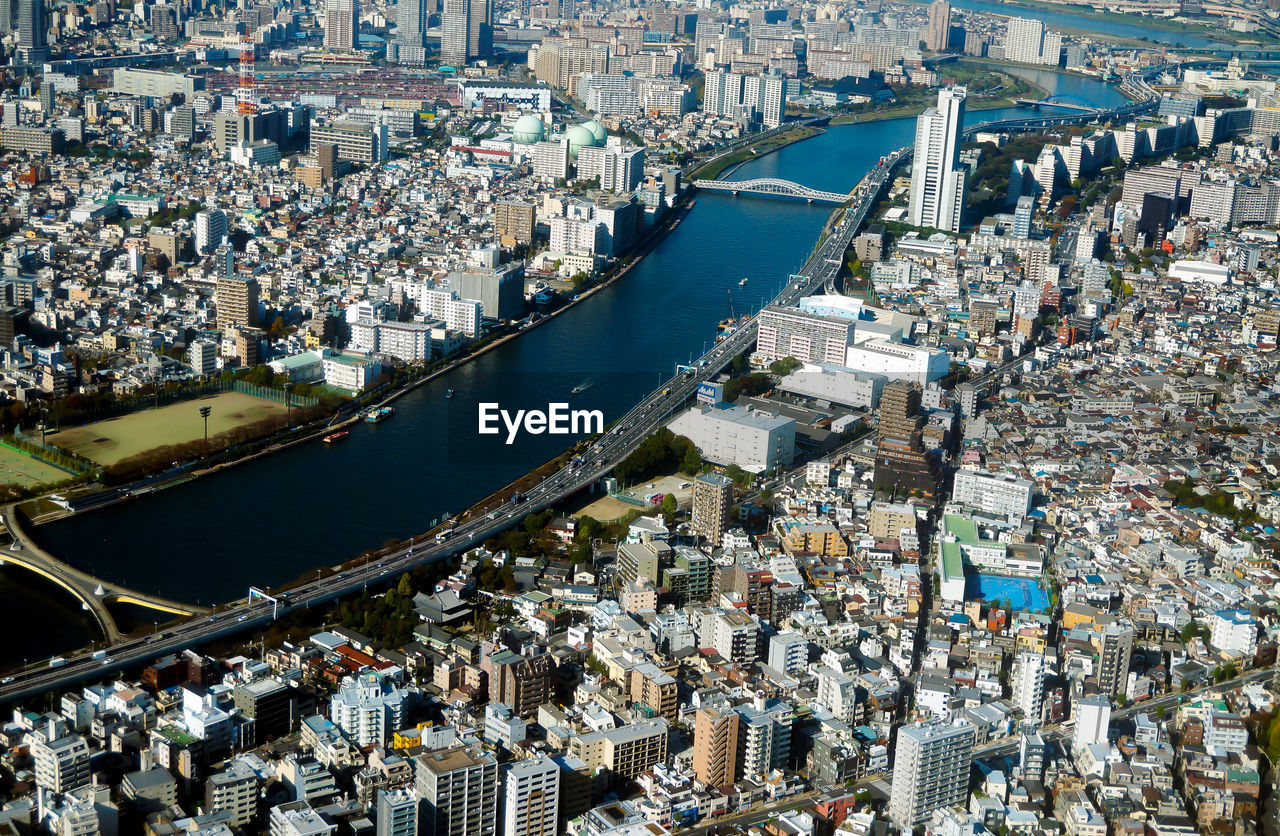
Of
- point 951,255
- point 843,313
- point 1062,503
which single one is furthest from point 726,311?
point 1062,503

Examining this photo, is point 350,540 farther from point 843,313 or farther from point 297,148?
point 297,148

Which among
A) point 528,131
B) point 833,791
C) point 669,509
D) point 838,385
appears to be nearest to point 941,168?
point 528,131

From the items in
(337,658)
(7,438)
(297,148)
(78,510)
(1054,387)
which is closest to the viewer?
(337,658)

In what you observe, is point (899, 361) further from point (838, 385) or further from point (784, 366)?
point (784, 366)

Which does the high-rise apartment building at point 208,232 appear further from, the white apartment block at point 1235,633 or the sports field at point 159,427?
the white apartment block at point 1235,633

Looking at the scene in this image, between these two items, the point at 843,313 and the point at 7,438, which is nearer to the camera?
the point at 7,438

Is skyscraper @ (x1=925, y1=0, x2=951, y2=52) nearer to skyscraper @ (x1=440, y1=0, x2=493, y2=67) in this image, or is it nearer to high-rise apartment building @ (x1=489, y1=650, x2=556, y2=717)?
skyscraper @ (x1=440, y1=0, x2=493, y2=67)

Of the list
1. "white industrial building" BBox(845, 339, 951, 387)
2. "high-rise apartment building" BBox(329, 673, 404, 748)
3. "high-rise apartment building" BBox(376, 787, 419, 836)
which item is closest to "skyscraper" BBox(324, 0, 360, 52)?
"white industrial building" BBox(845, 339, 951, 387)
